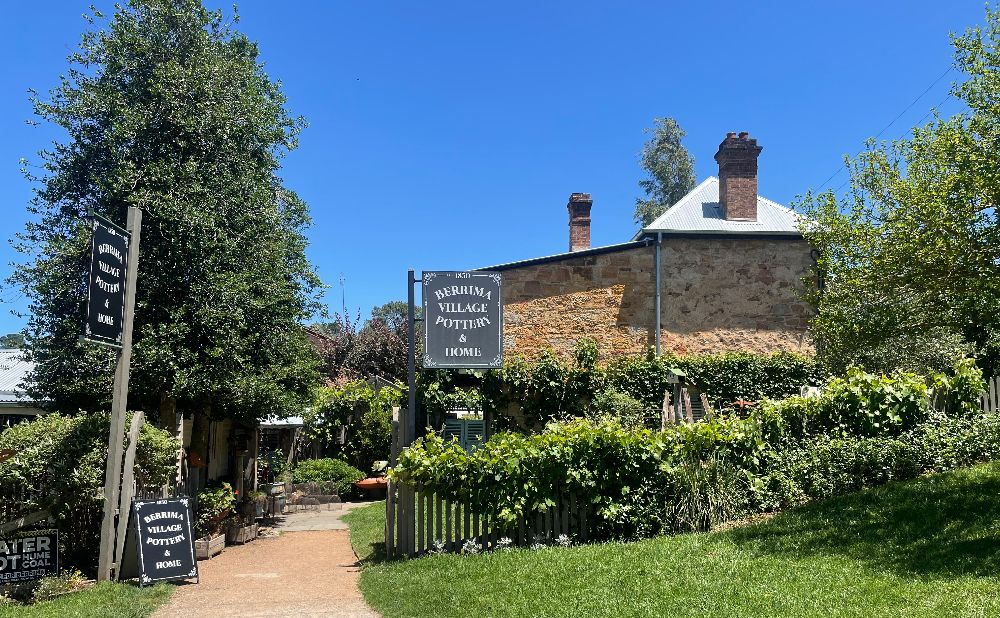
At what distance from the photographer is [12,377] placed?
53.2 feet

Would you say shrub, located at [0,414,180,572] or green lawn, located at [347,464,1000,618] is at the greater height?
shrub, located at [0,414,180,572]

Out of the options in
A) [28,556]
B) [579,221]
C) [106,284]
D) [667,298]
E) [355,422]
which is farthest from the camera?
[579,221]

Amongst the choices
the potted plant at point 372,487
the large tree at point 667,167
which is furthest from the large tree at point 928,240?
the large tree at point 667,167

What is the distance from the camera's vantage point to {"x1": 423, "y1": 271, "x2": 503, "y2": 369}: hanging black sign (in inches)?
452

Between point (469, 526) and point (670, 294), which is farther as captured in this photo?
point (670, 294)

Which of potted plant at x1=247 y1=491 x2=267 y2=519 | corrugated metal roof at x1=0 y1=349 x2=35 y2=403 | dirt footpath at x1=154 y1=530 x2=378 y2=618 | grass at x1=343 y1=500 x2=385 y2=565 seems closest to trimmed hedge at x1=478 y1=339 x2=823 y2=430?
grass at x1=343 y1=500 x2=385 y2=565

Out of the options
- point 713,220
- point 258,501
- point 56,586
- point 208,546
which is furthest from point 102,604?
point 713,220

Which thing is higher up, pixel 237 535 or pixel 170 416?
pixel 170 416

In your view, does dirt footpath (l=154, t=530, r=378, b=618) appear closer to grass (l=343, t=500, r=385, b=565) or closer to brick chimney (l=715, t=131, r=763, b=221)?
grass (l=343, t=500, r=385, b=565)

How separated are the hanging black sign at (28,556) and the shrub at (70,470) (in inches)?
12.8

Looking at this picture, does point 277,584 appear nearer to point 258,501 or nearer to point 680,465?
point 680,465

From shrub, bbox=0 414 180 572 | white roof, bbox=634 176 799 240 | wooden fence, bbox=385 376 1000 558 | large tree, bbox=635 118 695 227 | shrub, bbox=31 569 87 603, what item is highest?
large tree, bbox=635 118 695 227

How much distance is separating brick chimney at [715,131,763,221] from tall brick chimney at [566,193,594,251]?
393 cm

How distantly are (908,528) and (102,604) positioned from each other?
7.79 meters
